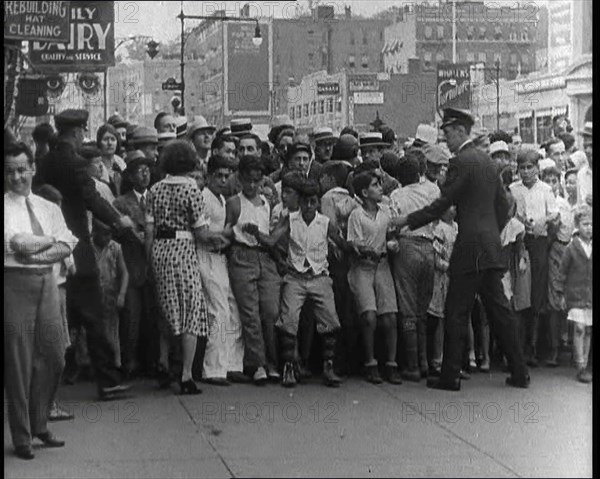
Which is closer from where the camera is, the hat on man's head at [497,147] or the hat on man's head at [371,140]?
the hat on man's head at [497,147]

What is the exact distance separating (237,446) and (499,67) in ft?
8.59

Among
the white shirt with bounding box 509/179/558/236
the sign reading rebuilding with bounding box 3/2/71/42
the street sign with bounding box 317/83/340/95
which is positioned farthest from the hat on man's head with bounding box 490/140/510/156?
the sign reading rebuilding with bounding box 3/2/71/42

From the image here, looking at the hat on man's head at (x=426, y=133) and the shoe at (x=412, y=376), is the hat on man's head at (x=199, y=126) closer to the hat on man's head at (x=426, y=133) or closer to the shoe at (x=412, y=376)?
the hat on man's head at (x=426, y=133)

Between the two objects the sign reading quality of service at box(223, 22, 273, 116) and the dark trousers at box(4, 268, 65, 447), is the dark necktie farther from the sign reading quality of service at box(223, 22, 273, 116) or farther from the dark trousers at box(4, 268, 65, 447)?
the sign reading quality of service at box(223, 22, 273, 116)

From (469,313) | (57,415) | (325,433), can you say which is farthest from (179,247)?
(469,313)

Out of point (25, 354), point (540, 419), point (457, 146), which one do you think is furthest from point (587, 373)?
point (25, 354)

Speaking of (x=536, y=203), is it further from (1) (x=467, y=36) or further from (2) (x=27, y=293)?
(2) (x=27, y=293)

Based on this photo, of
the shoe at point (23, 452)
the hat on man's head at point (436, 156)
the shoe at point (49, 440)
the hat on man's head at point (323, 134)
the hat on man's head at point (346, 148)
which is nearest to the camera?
the shoe at point (23, 452)

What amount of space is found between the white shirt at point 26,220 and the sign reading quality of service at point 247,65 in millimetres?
1378

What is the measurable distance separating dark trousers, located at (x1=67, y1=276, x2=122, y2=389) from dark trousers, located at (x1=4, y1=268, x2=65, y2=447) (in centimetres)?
64

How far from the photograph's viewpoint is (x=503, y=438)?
600 centimetres

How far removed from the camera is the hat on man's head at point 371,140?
25.3 ft

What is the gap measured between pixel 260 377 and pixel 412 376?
0.92 metres

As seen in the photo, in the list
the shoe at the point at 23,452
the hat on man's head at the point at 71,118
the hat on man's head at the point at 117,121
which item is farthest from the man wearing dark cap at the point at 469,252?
the shoe at the point at 23,452
